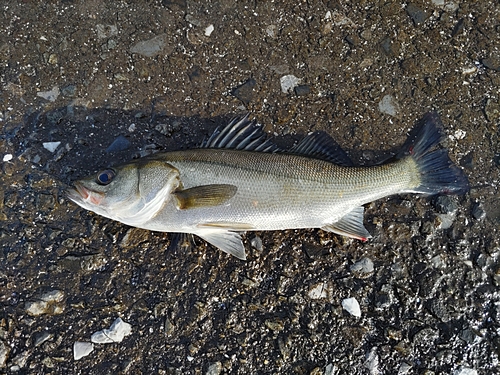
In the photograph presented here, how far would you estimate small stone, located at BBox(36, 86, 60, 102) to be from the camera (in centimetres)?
419

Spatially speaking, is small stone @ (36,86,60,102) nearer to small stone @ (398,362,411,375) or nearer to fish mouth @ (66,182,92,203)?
fish mouth @ (66,182,92,203)

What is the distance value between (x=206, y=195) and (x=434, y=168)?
1964 millimetres

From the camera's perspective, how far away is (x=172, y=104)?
4.17 metres

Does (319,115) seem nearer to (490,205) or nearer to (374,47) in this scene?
(374,47)

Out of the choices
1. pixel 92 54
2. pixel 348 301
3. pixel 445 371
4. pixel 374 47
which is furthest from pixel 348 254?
pixel 92 54

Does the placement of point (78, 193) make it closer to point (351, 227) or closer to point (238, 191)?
point (238, 191)

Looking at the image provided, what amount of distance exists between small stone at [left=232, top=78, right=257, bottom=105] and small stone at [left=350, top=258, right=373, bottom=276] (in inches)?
70.9

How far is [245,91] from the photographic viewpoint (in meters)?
4.20

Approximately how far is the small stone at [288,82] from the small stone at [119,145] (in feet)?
5.15

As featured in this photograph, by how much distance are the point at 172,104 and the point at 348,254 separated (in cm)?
215

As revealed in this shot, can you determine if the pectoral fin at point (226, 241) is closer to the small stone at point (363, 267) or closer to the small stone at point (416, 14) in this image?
the small stone at point (363, 267)

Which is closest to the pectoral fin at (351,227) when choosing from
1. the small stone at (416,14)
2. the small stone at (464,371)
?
the small stone at (464,371)

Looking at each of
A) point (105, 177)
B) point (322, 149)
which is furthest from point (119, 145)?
point (322, 149)

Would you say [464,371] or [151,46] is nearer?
[464,371]
